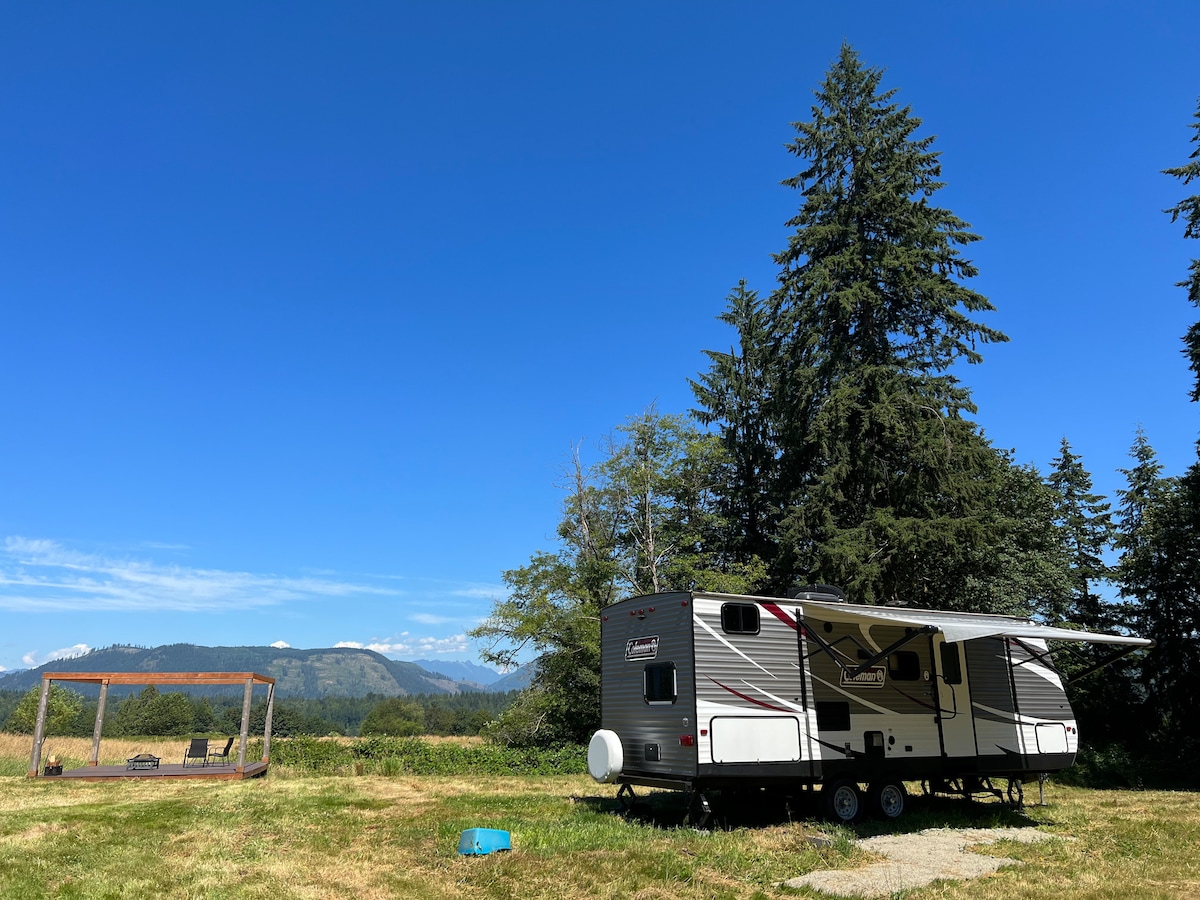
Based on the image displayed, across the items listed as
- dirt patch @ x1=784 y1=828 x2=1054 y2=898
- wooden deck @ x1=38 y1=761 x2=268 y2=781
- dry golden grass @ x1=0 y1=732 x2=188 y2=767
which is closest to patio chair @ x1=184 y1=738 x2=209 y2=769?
wooden deck @ x1=38 y1=761 x2=268 y2=781

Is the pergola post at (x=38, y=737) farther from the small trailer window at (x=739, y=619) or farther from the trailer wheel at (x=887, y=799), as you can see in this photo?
the trailer wheel at (x=887, y=799)

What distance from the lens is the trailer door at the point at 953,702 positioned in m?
13.1

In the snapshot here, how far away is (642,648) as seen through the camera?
1227cm

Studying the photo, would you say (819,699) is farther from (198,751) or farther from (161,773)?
(198,751)

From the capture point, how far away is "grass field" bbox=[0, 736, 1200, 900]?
26.9 ft

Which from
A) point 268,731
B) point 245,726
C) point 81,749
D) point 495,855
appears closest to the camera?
point 495,855

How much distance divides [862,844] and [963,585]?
57.4 ft

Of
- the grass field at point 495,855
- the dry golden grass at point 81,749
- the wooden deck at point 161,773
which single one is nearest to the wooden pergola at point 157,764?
the wooden deck at point 161,773

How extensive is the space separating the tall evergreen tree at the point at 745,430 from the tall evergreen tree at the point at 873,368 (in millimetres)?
4577

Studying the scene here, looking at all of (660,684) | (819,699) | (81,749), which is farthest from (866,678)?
(81,749)

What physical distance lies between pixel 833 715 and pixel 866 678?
89 centimetres

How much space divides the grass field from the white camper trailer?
0.80 metres

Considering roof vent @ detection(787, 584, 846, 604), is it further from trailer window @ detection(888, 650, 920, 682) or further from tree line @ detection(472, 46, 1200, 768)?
tree line @ detection(472, 46, 1200, 768)

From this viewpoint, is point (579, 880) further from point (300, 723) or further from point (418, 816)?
point (300, 723)
